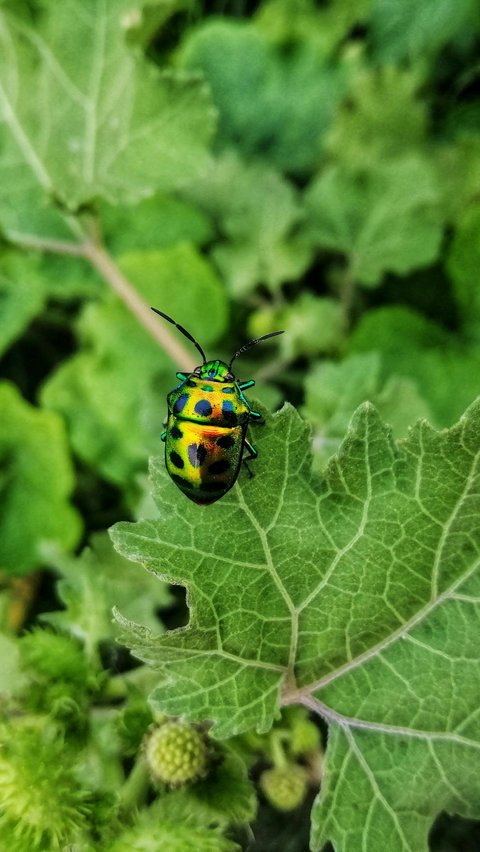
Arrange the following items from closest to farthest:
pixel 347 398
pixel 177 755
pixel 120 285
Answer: pixel 177 755 → pixel 347 398 → pixel 120 285

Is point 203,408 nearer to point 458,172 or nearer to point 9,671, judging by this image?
point 9,671

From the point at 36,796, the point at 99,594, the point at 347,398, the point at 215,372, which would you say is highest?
the point at 347,398

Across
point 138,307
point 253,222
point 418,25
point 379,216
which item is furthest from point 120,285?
point 418,25

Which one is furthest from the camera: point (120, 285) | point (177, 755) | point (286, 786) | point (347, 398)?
point (120, 285)

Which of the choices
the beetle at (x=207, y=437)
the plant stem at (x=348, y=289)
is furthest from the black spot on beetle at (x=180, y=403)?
the plant stem at (x=348, y=289)

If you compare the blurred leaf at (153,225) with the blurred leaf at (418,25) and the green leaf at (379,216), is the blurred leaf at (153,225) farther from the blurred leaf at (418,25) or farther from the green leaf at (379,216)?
the blurred leaf at (418,25)

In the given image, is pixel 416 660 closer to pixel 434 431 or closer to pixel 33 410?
pixel 434 431

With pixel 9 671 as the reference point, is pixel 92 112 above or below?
above

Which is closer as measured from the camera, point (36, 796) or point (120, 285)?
point (36, 796)
